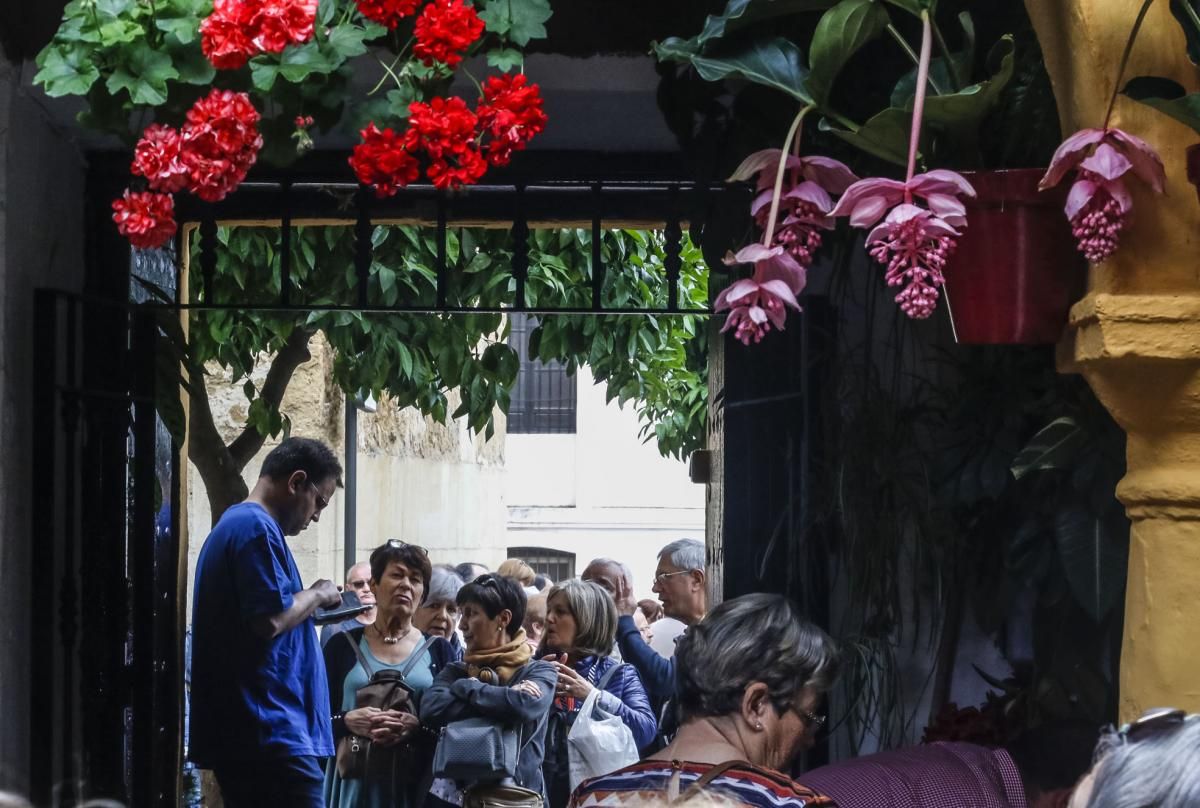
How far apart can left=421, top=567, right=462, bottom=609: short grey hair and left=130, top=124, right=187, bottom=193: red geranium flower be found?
3900 mm

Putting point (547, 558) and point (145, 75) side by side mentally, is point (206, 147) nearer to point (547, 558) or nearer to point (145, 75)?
point (145, 75)

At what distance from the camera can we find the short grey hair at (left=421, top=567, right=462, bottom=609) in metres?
6.09

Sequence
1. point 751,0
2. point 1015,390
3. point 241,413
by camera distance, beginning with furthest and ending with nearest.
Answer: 1. point 241,413
2. point 1015,390
3. point 751,0

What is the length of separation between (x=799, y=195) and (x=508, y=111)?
47 centimetres

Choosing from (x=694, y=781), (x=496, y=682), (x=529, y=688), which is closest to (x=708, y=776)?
(x=694, y=781)

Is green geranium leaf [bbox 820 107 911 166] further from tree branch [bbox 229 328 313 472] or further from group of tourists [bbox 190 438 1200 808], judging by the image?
tree branch [bbox 229 328 313 472]

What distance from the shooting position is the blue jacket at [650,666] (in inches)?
204

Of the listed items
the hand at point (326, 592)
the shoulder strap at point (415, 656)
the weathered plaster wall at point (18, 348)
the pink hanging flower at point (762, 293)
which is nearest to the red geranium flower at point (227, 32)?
the pink hanging flower at point (762, 293)

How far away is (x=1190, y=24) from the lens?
1.96m

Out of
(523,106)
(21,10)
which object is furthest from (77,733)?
(523,106)

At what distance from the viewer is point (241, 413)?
9.45 metres

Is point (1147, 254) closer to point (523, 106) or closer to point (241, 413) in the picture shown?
point (523, 106)

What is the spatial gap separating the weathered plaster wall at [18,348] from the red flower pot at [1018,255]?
2308mm

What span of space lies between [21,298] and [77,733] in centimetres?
117
